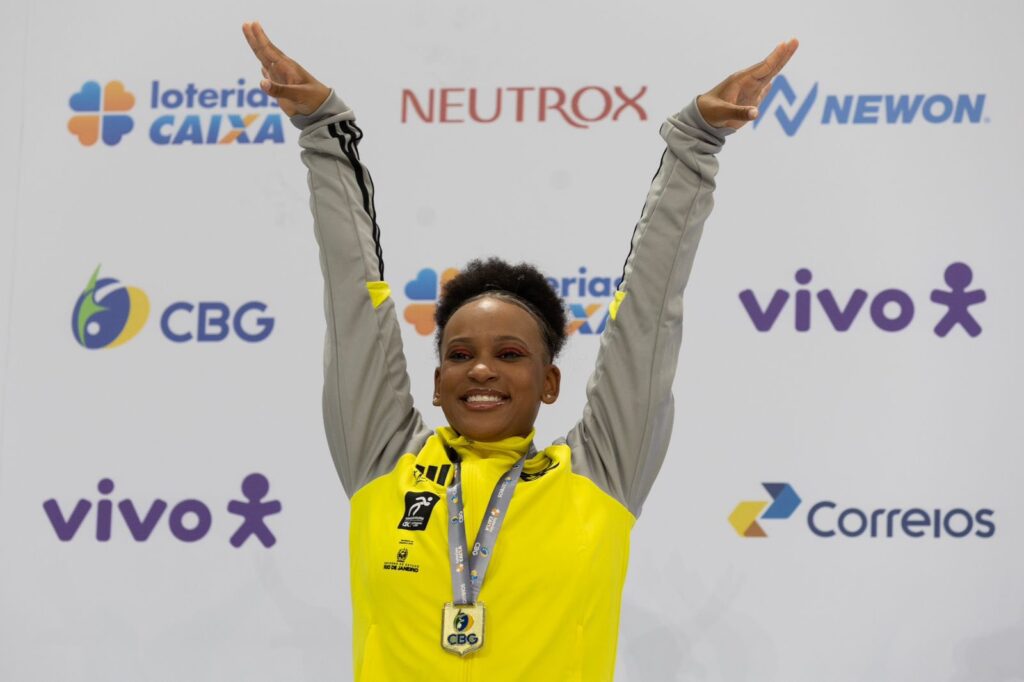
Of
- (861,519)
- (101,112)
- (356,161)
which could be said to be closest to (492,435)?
(356,161)

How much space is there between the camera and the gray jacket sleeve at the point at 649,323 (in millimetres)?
1959

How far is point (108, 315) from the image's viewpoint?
3225 mm

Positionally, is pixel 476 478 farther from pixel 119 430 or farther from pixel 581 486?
pixel 119 430

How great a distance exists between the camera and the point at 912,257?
302cm

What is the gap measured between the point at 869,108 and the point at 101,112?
1.84 meters

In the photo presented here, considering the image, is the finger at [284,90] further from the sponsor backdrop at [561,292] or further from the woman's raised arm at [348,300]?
the sponsor backdrop at [561,292]

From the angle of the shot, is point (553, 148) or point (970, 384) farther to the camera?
point (553, 148)

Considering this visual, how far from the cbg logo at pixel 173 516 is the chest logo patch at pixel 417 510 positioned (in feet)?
4.24

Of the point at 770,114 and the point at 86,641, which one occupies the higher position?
the point at 770,114

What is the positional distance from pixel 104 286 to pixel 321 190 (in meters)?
1.37

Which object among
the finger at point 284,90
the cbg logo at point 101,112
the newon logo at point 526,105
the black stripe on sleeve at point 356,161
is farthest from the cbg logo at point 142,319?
the finger at point 284,90

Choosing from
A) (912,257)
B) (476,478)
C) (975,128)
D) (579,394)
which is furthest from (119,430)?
(975,128)

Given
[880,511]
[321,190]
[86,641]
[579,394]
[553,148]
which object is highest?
[553,148]

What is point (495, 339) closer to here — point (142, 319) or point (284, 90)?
point (284, 90)
